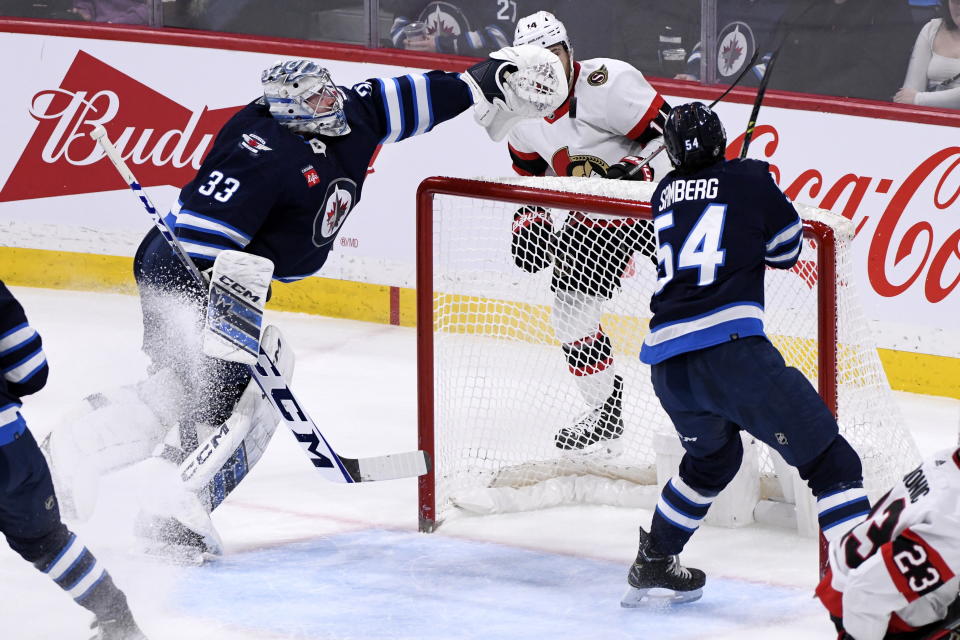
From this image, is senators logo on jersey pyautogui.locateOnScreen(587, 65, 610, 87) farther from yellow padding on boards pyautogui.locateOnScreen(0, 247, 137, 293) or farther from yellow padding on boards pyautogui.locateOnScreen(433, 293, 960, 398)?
yellow padding on boards pyautogui.locateOnScreen(0, 247, 137, 293)

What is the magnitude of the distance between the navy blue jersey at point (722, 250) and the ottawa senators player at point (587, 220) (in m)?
0.81

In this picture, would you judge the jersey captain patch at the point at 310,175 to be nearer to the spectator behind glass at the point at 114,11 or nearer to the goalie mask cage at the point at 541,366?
the goalie mask cage at the point at 541,366

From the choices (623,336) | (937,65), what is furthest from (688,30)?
(623,336)

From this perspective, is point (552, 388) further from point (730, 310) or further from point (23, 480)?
point (23, 480)

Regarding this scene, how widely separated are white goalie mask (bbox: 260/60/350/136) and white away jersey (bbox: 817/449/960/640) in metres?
1.66

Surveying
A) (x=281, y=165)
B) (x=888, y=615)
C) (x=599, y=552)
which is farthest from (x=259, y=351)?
(x=888, y=615)

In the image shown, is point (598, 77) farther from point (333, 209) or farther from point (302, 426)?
point (302, 426)

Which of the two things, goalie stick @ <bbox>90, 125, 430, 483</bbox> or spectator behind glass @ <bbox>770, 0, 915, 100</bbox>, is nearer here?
goalie stick @ <bbox>90, 125, 430, 483</bbox>

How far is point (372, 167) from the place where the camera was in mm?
5805

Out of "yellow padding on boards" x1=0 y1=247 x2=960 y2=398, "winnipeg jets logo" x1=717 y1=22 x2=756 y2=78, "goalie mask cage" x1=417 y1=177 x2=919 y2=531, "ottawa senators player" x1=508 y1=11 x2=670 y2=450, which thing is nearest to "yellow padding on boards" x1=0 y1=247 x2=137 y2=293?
"yellow padding on boards" x1=0 y1=247 x2=960 y2=398

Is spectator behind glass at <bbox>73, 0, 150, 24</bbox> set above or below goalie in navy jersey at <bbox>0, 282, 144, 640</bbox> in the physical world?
above

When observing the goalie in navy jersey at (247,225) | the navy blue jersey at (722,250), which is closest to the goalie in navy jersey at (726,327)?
the navy blue jersey at (722,250)

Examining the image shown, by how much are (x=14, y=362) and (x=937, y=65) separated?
10.1 feet

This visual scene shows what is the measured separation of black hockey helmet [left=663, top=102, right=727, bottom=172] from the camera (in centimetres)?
313
